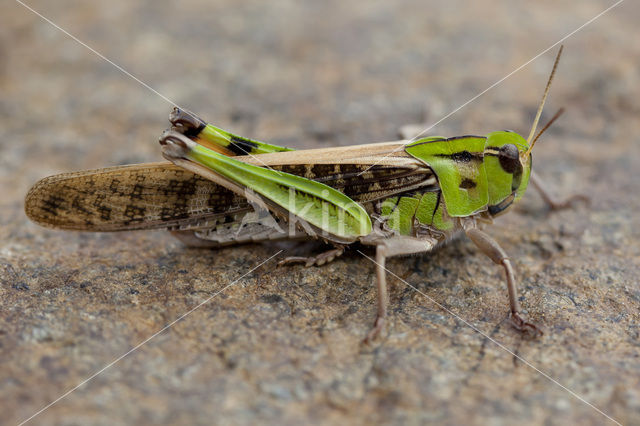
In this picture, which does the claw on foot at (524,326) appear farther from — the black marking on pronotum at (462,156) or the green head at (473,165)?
the black marking on pronotum at (462,156)

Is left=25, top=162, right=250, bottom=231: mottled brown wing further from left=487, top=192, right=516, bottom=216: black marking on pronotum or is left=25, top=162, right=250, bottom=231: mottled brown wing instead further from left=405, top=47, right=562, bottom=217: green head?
left=487, top=192, right=516, bottom=216: black marking on pronotum

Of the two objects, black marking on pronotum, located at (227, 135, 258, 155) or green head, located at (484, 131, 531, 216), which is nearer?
Result: black marking on pronotum, located at (227, 135, 258, 155)

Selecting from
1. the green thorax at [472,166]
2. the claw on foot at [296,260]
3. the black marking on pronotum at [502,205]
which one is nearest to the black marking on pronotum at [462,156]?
the green thorax at [472,166]

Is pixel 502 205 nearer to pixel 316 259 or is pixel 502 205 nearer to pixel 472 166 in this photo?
pixel 472 166

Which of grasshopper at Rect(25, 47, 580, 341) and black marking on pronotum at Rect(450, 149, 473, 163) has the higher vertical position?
→ black marking on pronotum at Rect(450, 149, 473, 163)

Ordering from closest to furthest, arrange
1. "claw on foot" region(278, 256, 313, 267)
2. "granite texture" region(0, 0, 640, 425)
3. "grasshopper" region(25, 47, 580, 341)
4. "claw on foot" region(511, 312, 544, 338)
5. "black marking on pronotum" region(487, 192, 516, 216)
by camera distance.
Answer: "granite texture" region(0, 0, 640, 425), "claw on foot" region(511, 312, 544, 338), "grasshopper" region(25, 47, 580, 341), "claw on foot" region(278, 256, 313, 267), "black marking on pronotum" region(487, 192, 516, 216)

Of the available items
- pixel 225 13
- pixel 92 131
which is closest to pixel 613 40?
pixel 225 13

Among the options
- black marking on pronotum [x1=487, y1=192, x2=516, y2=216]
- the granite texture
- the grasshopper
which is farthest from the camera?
black marking on pronotum [x1=487, y1=192, x2=516, y2=216]

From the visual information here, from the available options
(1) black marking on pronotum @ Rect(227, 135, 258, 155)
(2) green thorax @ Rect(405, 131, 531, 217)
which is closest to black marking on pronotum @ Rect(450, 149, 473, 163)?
(2) green thorax @ Rect(405, 131, 531, 217)

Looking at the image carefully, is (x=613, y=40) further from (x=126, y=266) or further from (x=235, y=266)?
(x=126, y=266)
